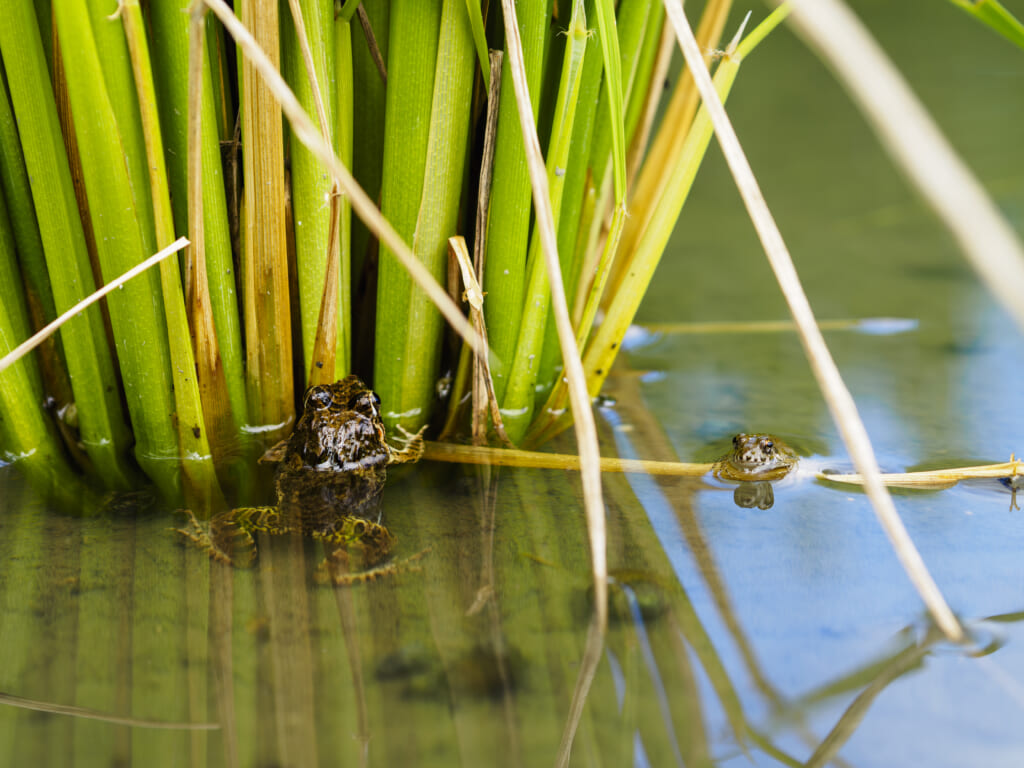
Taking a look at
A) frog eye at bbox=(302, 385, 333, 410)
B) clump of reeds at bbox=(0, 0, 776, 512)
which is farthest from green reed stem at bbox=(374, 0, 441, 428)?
frog eye at bbox=(302, 385, 333, 410)

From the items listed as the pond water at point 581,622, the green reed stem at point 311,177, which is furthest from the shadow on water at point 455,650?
the green reed stem at point 311,177

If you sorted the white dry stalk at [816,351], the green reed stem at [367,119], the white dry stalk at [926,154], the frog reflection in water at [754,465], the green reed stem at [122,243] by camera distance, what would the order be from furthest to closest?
the frog reflection in water at [754,465], the green reed stem at [367,119], the green reed stem at [122,243], the white dry stalk at [816,351], the white dry stalk at [926,154]

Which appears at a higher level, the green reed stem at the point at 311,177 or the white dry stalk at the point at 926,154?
the green reed stem at the point at 311,177

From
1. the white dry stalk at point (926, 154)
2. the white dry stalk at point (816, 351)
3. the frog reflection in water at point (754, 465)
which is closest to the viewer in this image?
the white dry stalk at point (926, 154)

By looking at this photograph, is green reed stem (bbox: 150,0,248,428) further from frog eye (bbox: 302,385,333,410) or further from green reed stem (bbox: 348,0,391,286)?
green reed stem (bbox: 348,0,391,286)

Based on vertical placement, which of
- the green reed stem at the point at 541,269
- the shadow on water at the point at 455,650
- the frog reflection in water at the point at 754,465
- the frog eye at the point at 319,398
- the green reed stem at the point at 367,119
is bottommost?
the shadow on water at the point at 455,650

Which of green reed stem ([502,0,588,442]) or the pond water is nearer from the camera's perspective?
the pond water

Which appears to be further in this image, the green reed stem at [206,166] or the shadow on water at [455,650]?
the green reed stem at [206,166]

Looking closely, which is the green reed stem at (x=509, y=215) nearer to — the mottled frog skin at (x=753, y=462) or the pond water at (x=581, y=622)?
the pond water at (x=581, y=622)
